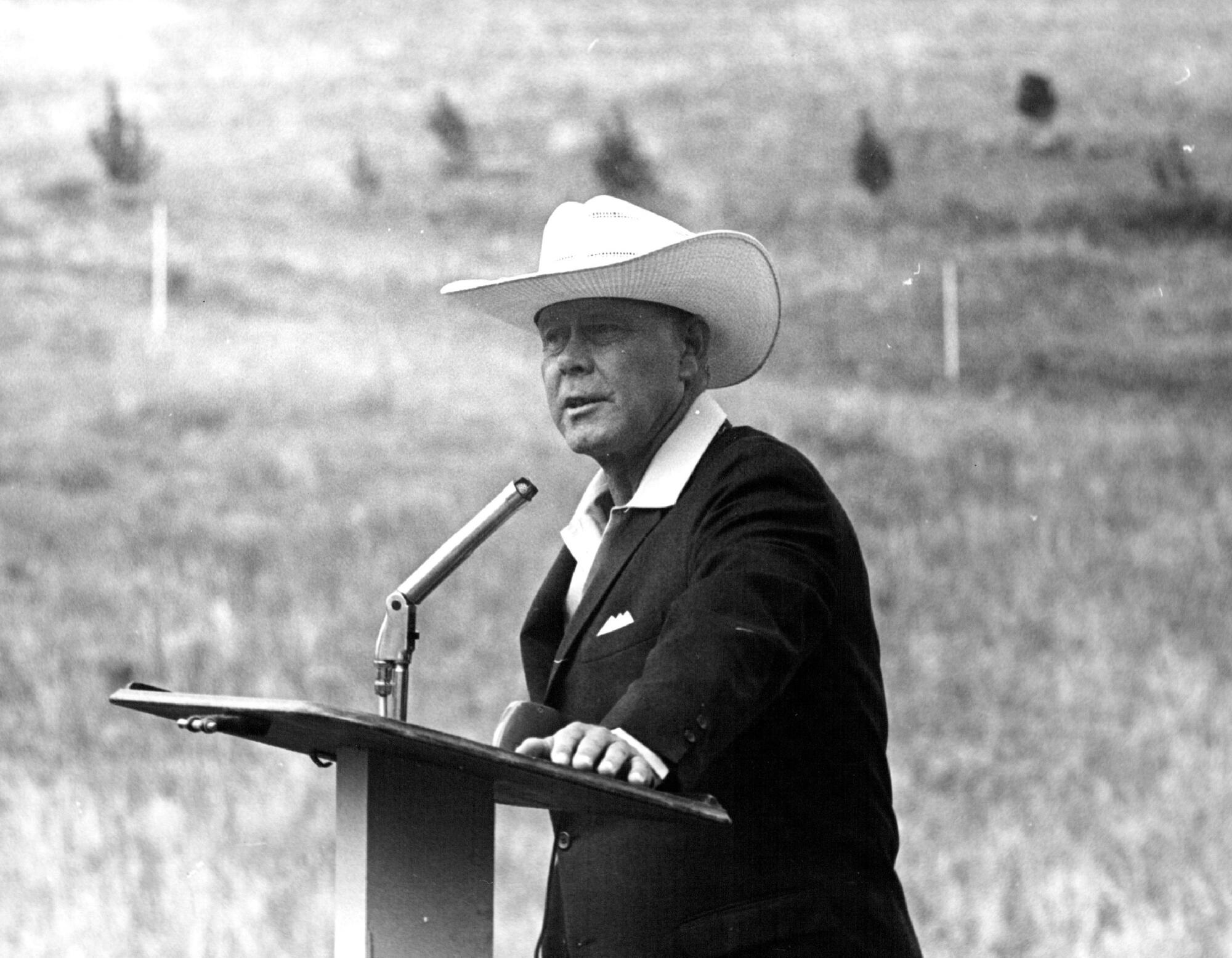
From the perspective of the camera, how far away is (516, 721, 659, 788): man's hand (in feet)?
4.88

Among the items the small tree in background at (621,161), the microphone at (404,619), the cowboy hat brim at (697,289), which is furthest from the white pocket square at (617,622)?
the small tree in background at (621,161)

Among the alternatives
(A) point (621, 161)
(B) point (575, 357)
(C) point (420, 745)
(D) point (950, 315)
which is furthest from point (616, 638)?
(A) point (621, 161)

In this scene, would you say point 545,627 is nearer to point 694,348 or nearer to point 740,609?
point 694,348

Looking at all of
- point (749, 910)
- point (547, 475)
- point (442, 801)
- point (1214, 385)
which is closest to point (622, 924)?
point (749, 910)

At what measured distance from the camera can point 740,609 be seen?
1.72 metres

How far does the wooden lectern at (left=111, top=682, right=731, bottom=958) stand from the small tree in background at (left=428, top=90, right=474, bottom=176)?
3527mm

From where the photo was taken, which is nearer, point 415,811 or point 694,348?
point 415,811

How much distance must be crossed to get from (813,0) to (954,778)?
2006 mm

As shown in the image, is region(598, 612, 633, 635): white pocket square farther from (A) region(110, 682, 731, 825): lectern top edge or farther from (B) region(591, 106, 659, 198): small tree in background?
(B) region(591, 106, 659, 198): small tree in background

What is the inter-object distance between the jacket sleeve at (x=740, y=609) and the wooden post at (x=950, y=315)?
9.51 feet

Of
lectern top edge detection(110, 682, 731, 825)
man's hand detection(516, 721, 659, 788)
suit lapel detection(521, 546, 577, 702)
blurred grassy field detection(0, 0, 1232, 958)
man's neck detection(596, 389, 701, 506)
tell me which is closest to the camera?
lectern top edge detection(110, 682, 731, 825)

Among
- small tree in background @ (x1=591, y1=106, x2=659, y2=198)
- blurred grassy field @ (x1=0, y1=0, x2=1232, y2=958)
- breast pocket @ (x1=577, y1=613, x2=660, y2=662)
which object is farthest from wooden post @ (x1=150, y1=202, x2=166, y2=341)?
breast pocket @ (x1=577, y1=613, x2=660, y2=662)

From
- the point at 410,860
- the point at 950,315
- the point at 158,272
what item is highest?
the point at 158,272

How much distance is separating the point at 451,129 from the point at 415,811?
145 inches
